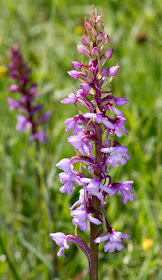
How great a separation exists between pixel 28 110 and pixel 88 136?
1.91 metres

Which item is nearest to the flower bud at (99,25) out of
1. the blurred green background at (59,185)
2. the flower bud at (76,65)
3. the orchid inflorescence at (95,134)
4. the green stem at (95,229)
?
the orchid inflorescence at (95,134)

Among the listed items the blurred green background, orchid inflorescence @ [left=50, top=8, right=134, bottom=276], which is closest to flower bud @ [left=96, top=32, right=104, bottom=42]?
orchid inflorescence @ [left=50, top=8, right=134, bottom=276]

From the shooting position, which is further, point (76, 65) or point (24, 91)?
point (24, 91)

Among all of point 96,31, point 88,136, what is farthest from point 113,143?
point 96,31

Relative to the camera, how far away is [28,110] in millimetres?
3064

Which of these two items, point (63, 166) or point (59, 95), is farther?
point (59, 95)

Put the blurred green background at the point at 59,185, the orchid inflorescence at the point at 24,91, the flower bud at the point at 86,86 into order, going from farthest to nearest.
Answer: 1. the orchid inflorescence at the point at 24,91
2. the blurred green background at the point at 59,185
3. the flower bud at the point at 86,86

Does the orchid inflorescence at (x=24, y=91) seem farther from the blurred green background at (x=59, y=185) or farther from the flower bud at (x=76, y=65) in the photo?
the flower bud at (x=76, y=65)

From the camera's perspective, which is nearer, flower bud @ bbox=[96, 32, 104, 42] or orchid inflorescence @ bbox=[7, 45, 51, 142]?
flower bud @ bbox=[96, 32, 104, 42]

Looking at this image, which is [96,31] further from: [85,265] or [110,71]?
[85,265]

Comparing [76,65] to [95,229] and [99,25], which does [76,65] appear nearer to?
[99,25]

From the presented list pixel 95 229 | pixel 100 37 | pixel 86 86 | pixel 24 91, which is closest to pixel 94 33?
pixel 100 37

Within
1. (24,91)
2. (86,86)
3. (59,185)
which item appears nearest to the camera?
(86,86)

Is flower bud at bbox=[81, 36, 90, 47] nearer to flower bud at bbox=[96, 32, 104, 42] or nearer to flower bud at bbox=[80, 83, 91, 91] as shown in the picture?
flower bud at bbox=[96, 32, 104, 42]
